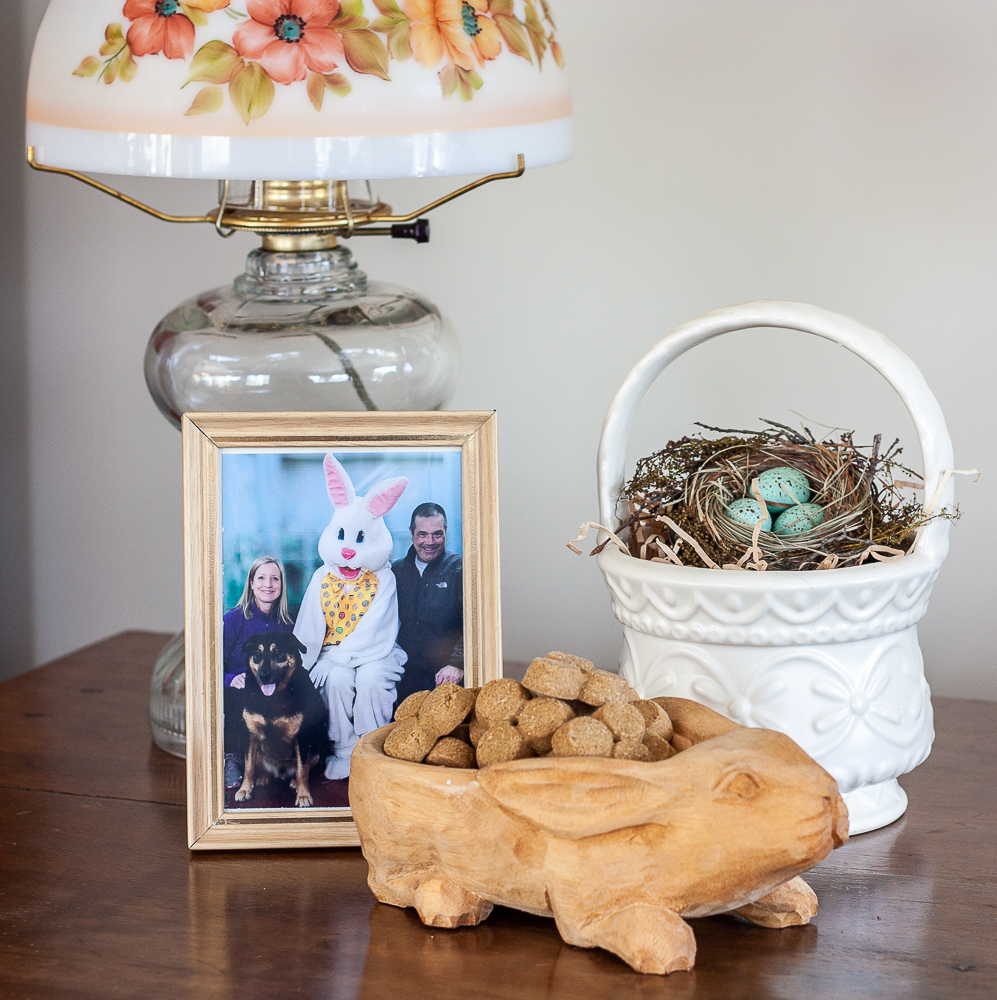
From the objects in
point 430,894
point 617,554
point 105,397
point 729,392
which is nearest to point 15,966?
point 430,894

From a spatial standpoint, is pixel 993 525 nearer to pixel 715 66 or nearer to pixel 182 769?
pixel 715 66

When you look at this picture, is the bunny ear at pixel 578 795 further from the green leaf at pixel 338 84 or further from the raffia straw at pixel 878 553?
the green leaf at pixel 338 84

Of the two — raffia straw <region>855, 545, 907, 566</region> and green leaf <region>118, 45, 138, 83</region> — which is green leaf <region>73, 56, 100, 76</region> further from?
raffia straw <region>855, 545, 907, 566</region>

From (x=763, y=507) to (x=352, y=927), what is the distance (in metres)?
0.33

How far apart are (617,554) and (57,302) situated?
2.91ft

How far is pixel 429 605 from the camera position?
2.28 ft

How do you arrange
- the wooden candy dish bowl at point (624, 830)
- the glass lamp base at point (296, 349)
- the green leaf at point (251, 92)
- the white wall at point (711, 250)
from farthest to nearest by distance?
the white wall at point (711, 250)
the glass lamp base at point (296, 349)
the green leaf at point (251, 92)
the wooden candy dish bowl at point (624, 830)

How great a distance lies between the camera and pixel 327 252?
81cm

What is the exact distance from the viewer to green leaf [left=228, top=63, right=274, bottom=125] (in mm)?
631

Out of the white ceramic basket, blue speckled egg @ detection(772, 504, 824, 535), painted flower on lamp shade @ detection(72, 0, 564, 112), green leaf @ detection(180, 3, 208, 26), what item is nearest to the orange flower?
painted flower on lamp shade @ detection(72, 0, 564, 112)

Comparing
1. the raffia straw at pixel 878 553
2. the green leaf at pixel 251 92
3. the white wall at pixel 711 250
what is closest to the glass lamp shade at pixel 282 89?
the green leaf at pixel 251 92

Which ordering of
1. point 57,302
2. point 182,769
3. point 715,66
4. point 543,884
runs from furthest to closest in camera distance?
point 57,302, point 715,66, point 182,769, point 543,884

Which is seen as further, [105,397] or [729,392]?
[105,397]

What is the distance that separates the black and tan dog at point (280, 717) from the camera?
2.23 feet
